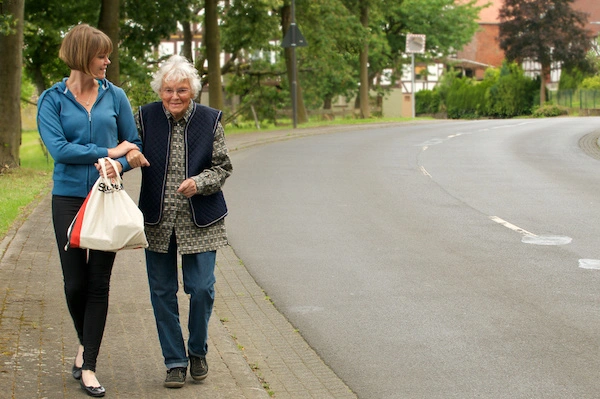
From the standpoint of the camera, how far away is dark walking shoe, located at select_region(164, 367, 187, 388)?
567 cm

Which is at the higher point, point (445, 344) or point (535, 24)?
point (535, 24)

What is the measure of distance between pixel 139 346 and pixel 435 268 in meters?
4.01

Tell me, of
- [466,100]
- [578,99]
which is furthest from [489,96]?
[578,99]

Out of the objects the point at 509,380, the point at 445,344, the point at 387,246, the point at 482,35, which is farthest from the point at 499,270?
the point at 482,35

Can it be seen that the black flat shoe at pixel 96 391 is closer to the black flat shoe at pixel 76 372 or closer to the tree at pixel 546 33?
the black flat shoe at pixel 76 372

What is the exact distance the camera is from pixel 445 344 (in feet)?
22.9

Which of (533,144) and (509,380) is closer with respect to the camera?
(509,380)

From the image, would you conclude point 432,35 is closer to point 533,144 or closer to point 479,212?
point 533,144

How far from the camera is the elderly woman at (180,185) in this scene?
568cm

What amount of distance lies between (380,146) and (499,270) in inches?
708

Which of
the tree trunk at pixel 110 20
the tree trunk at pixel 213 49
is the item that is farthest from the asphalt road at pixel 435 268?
the tree trunk at pixel 213 49

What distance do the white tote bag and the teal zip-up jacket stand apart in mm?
136

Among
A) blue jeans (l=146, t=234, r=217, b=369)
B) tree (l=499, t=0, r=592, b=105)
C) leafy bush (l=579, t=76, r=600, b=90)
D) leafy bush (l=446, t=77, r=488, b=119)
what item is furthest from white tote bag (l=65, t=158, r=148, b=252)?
leafy bush (l=446, t=77, r=488, b=119)

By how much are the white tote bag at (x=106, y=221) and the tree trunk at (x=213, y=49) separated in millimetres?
28960
